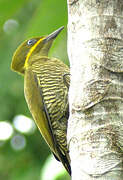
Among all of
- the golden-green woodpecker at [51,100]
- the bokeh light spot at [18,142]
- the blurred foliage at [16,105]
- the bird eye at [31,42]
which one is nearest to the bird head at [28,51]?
the bird eye at [31,42]

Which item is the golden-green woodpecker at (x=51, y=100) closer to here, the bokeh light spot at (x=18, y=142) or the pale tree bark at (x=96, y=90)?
the pale tree bark at (x=96, y=90)

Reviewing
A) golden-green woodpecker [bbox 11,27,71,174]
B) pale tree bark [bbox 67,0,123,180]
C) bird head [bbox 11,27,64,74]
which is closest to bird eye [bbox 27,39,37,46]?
bird head [bbox 11,27,64,74]

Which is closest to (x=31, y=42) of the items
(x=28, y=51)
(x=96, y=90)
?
(x=28, y=51)

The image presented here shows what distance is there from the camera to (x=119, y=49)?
8.96ft

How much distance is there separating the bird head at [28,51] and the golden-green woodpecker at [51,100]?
20 centimetres

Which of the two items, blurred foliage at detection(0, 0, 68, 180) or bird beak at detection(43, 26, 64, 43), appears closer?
bird beak at detection(43, 26, 64, 43)

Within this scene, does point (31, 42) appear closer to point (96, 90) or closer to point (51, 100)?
point (51, 100)

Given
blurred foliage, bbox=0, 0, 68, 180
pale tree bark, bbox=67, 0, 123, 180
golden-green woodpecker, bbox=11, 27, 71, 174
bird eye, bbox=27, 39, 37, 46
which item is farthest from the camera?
blurred foliage, bbox=0, 0, 68, 180

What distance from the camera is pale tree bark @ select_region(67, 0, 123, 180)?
2549 millimetres

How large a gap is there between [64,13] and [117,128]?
157cm

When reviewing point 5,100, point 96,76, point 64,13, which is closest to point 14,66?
point 64,13

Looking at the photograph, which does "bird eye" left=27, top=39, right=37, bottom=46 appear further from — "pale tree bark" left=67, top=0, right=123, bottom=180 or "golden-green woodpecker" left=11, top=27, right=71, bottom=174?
"pale tree bark" left=67, top=0, right=123, bottom=180

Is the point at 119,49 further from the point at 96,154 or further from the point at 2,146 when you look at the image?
the point at 2,146

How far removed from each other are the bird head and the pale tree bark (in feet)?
6.50
